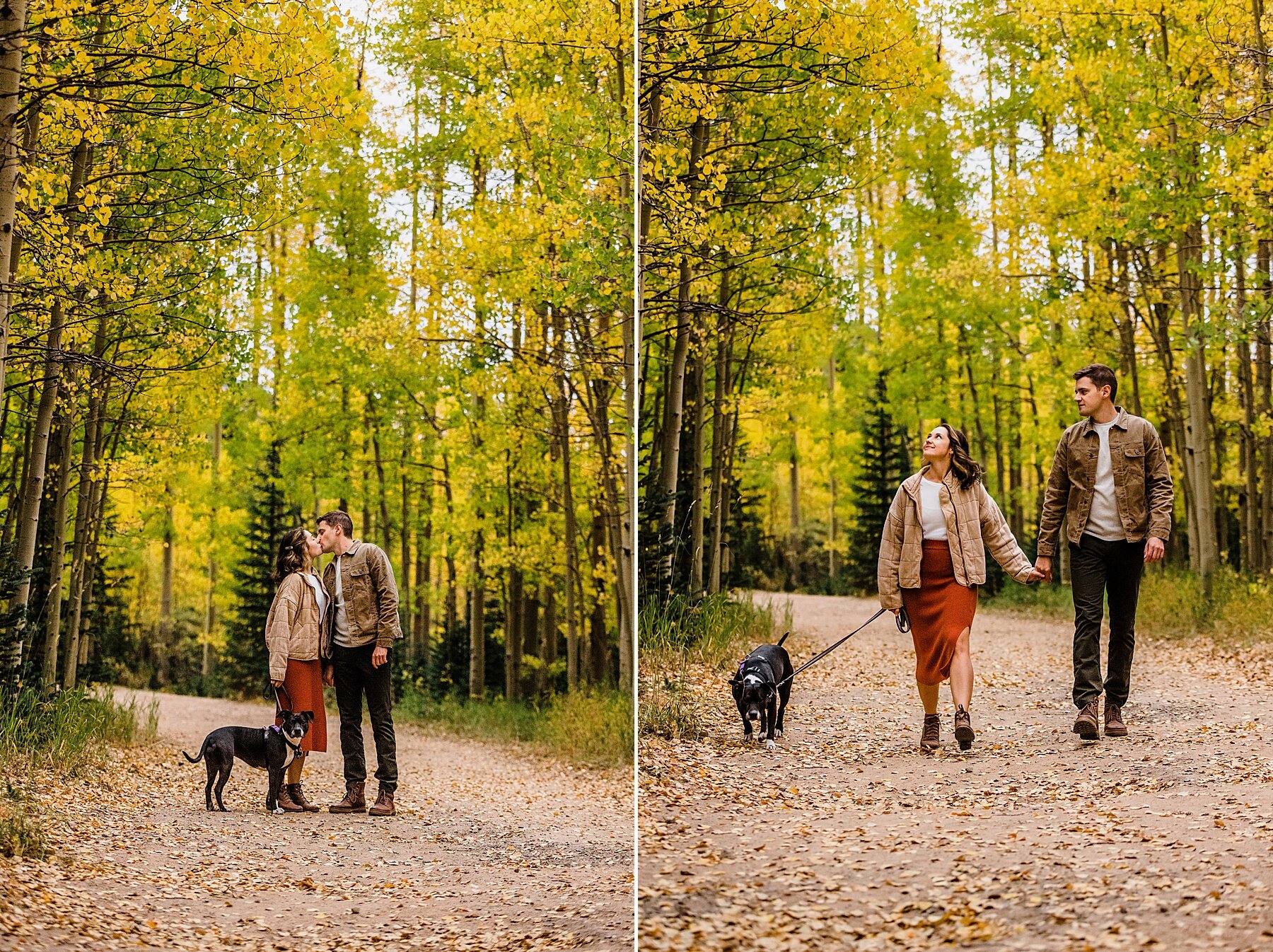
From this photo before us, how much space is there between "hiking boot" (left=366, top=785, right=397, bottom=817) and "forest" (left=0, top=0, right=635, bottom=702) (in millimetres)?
669

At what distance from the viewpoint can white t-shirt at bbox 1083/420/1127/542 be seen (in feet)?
9.08

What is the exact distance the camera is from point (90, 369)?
3883mm

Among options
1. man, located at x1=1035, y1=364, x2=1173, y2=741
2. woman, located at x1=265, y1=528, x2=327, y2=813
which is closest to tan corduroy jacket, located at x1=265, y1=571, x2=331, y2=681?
woman, located at x1=265, y1=528, x2=327, y2=813

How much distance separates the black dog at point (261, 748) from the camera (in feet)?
12.5

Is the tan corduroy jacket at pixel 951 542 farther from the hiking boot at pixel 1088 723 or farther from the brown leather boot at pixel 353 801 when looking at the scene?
the brown leather boot at pixel 353 801

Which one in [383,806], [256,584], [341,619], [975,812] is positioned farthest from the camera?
[256,584]

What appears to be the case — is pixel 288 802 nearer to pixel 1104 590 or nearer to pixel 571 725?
pixel 571 725

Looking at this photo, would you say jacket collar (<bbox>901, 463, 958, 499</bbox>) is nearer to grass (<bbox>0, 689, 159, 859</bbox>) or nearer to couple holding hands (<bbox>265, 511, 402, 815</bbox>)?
couple holding hands (<bbox>265, 511, 402, 815</bbox>)

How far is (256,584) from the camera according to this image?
13.9ft

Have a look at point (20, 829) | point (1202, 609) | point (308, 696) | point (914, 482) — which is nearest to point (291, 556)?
point (308, 696)

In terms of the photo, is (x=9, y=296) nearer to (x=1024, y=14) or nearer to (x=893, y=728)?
(x=893, y=728)

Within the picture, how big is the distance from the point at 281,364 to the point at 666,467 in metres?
2.48

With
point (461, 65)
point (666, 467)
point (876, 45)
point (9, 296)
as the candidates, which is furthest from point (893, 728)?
point (461, 65)

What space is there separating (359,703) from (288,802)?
447mm
